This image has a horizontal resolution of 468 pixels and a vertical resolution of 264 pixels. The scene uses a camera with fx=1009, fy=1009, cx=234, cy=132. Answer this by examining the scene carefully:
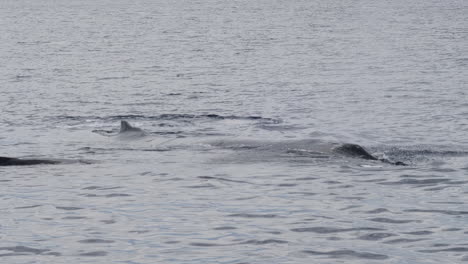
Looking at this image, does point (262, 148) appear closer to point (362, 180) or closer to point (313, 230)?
point (362, 180)

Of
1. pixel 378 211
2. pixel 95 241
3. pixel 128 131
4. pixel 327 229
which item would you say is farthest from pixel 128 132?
pixel 327 229

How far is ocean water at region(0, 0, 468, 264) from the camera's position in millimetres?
13367

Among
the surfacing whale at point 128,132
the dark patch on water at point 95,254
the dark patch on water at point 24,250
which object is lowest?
the dark patch on water at point 95,254

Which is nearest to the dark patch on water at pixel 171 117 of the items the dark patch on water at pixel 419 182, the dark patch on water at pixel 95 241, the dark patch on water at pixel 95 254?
the dark patch on water at pixel 419 182

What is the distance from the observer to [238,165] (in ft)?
62.1

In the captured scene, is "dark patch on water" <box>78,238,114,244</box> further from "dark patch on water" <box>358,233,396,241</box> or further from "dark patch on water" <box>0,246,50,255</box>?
"dark patch on water" <box>358,233,396,241</box>

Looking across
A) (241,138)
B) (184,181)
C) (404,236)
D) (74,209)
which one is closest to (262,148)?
(241,138)

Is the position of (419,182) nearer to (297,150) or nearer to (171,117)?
(297,150)

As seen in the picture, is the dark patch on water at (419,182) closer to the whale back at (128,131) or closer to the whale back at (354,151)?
the whale back at (354,151)

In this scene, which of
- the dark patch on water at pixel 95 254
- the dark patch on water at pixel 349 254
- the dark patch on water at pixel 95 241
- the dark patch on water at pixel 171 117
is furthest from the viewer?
the dark patch on water at pixel 171 117

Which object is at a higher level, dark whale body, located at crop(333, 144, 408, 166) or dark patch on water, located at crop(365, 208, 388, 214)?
dark whale body, located at crop(333, 144, 408, 166)

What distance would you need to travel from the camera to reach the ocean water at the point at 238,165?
13367 millimetres

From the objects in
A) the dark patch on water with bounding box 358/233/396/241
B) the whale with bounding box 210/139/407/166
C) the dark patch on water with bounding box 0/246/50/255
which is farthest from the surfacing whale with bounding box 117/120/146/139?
the dark patch on water with bounding box 358/233/396/241

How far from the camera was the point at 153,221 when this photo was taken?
14633 millimetres
